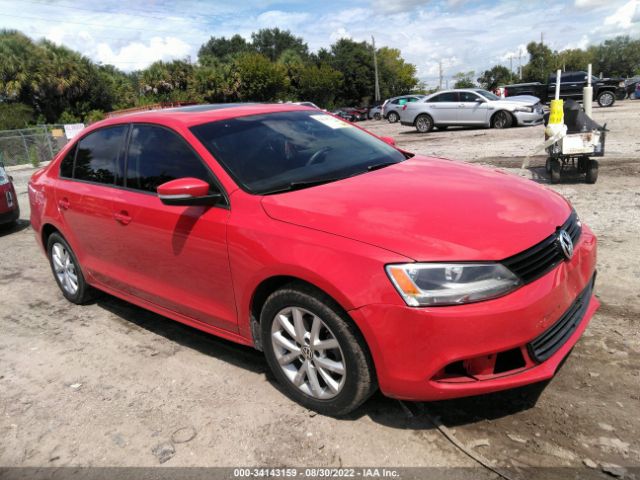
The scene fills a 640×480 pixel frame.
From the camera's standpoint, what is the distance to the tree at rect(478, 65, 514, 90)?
8800 cm

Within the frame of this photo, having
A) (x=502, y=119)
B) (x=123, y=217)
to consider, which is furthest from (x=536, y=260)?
(x=502, y=119)

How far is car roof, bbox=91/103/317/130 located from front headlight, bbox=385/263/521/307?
192 centimetres

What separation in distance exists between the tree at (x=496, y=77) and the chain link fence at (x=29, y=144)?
250ft

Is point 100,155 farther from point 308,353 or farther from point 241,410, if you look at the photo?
point 308,353

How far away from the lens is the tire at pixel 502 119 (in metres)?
18.6

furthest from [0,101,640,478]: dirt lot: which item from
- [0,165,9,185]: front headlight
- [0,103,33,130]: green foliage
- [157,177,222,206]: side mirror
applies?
[0,103,33,130]: green foliage

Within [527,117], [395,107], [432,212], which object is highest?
[432,212]

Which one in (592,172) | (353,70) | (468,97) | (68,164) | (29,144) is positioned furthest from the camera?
(353,70)

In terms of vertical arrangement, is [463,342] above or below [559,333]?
above

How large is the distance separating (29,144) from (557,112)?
22.5m

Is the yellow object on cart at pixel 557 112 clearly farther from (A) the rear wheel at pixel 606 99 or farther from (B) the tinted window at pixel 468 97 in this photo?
(A) the rear wheel at pixel 606 99

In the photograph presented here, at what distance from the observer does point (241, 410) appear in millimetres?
3051

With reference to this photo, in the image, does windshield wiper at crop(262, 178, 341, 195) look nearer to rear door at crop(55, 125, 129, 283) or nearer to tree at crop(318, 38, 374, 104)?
rear door at crop(55, 125, 129, 283)

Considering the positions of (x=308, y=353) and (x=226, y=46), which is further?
(x=226, y=46)
